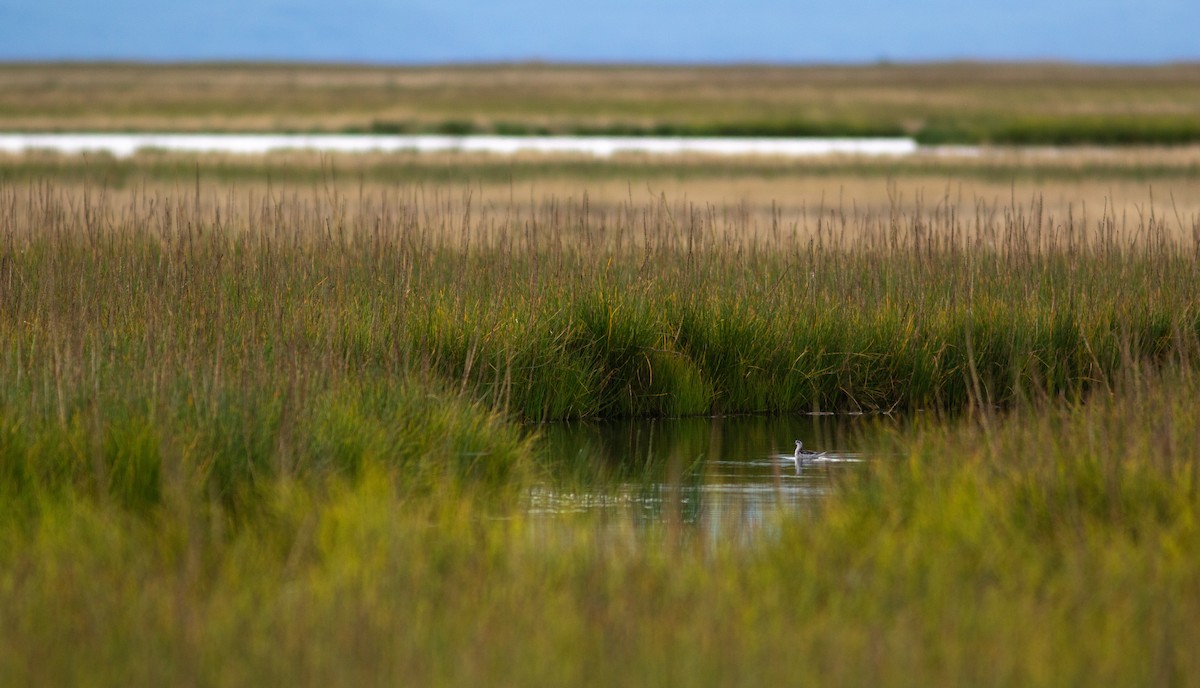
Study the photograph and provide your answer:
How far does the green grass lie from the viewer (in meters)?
3.85

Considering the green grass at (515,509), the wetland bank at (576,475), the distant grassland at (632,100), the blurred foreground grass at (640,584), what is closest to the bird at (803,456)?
the wetland bank at (576,475)

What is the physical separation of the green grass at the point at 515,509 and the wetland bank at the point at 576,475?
2 cm

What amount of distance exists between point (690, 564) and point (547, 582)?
504mm

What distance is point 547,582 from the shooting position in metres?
4.33

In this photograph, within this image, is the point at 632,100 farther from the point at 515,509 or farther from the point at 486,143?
the point at 515,509

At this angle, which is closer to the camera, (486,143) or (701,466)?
(701,466)

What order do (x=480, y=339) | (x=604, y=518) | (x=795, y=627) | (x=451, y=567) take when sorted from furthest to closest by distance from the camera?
(x=480, y=339), (x=604, y=518), (x=451, y=567), (x=795, y=627)

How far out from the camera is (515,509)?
5.67 meters

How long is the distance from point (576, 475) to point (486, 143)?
143ft

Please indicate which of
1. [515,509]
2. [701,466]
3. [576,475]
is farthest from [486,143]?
[515,509]

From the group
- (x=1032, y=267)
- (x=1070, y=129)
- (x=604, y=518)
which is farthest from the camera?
(x=1070, y=129)

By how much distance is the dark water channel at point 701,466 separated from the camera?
6.25 meters

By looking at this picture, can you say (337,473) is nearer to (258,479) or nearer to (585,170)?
(258,479)

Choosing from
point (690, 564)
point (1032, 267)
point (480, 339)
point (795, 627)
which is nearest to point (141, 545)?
point (690, 564)
